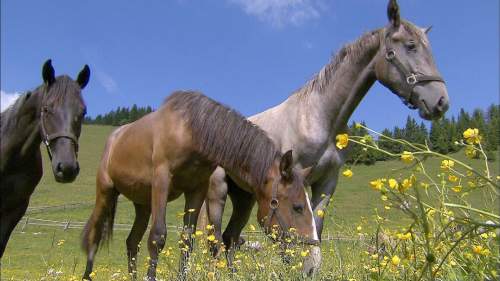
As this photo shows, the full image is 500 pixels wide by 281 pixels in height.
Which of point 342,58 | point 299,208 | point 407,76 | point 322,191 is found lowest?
point 299,208

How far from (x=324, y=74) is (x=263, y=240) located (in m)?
2.17

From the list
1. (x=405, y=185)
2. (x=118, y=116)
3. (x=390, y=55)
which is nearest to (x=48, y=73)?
(x=390, y=55)

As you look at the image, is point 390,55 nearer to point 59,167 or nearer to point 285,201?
point 285,201

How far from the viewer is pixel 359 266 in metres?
3.31

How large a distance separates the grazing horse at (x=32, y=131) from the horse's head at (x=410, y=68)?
2862 millimetres

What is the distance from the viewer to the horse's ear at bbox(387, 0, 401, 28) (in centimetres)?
434

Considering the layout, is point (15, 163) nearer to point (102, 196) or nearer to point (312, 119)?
point (102, 196)

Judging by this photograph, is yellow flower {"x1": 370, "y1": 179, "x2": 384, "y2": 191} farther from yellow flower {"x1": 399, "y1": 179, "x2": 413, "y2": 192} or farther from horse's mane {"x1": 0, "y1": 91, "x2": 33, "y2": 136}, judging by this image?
horse's mane {"x1": 0, "y1": 91, "x2": 33, "y2": 136}

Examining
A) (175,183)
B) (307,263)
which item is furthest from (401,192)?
(175,183)

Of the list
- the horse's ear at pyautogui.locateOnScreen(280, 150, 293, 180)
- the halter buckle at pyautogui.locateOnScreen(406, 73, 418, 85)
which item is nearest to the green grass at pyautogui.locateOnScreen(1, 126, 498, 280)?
the horse's ear at pyautogui.locateOnScreen(280, 150, 293, 180)

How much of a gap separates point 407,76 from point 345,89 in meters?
0.70

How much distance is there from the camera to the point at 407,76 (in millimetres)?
4137

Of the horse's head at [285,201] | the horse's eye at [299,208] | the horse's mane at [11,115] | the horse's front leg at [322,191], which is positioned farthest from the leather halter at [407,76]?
the horse's mane at [11,115]

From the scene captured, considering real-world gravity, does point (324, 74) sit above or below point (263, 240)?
above
